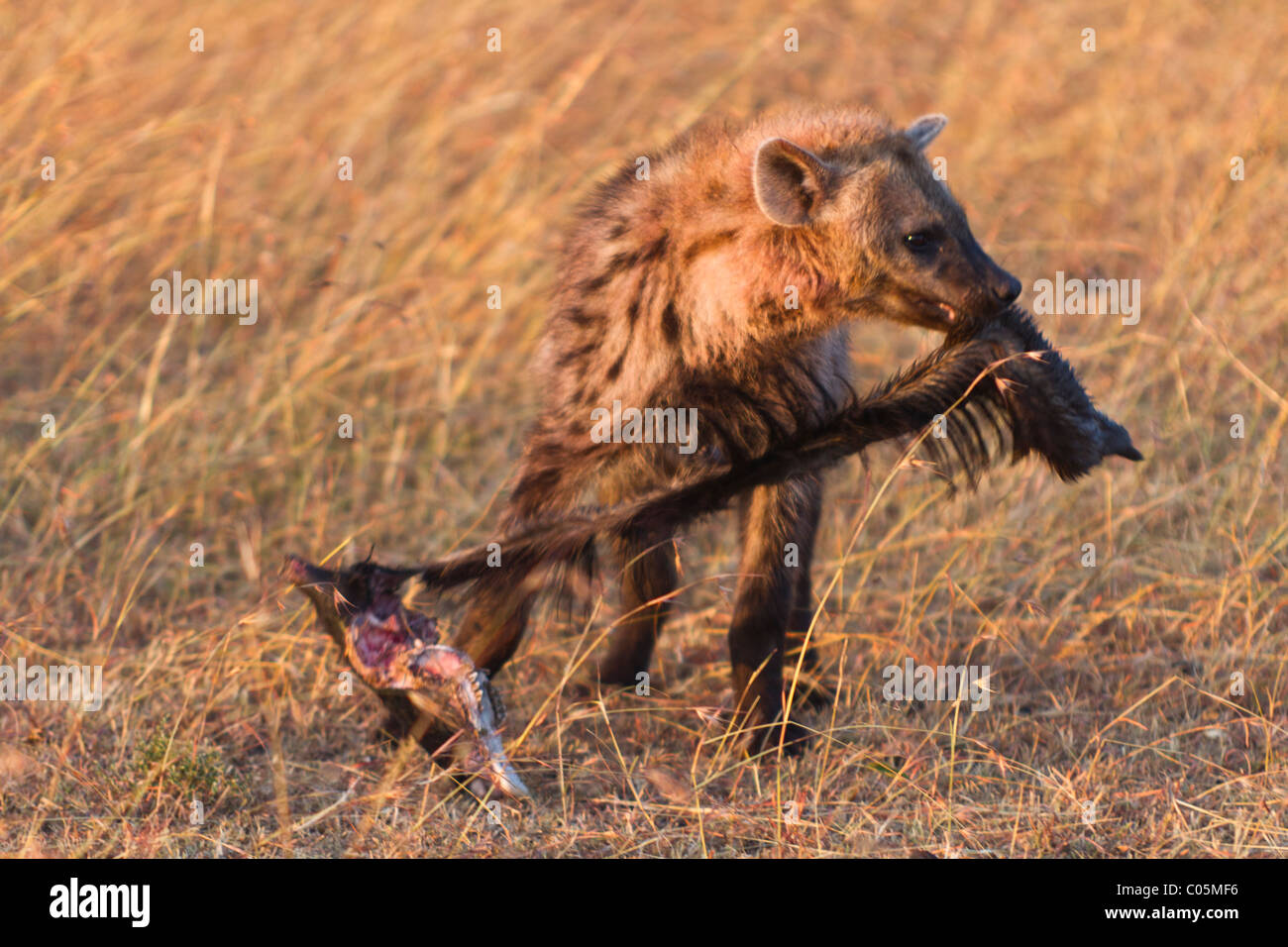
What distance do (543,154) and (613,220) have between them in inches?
132


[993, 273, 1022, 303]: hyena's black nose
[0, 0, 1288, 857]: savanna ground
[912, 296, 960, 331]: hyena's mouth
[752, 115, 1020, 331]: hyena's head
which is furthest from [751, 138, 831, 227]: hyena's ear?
[0, 0, 1288, 857]: savanna ground

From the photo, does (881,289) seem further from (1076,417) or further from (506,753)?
(506,753)

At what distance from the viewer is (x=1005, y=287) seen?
11.6 ft

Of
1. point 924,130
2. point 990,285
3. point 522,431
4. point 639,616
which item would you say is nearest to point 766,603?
point 639,616

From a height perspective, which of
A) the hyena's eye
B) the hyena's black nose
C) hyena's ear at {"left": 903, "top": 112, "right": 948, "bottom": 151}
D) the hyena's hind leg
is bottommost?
the hyena's hind leg

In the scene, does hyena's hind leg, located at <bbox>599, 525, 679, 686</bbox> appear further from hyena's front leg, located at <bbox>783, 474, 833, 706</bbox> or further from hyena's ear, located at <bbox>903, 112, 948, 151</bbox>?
hyena's ear, located at <bbox>903, 112, 948, 151</bbox>

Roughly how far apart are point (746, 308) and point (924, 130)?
837 mm

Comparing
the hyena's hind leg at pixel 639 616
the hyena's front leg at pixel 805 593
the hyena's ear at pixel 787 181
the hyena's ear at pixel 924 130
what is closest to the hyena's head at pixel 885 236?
the hyena's ear at pixel 787 181

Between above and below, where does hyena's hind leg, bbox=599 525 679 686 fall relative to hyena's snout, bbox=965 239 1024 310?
below

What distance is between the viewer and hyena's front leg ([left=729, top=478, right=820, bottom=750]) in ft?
12.4

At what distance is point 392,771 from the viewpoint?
336 cm

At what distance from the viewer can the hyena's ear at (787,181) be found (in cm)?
349

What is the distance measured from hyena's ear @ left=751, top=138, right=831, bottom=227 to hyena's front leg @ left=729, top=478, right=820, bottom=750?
69cm

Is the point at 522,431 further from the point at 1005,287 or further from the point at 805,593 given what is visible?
the point at 1005,287
